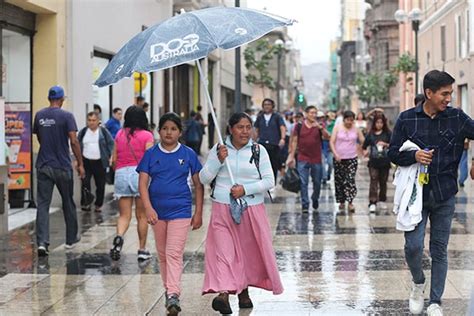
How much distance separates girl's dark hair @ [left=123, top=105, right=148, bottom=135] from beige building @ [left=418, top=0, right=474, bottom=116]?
63.8ft

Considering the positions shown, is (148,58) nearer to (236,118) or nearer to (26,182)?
(236,118)

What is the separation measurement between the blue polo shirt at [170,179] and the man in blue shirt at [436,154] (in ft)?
5.89

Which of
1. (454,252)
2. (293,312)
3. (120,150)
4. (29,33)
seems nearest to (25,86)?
(29,33)

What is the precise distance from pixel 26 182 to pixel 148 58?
857 centimetres

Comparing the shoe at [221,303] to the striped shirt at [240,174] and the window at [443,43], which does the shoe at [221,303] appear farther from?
the window at [443,43]

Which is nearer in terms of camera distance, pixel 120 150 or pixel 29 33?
pixel 120 150

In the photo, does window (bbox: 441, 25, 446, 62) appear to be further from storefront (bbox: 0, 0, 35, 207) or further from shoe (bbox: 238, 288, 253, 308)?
shoe (bbox: 238, 288, 253, 308)

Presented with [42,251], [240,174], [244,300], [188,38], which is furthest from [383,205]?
[188,38]

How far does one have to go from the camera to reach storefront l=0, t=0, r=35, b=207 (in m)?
15.2

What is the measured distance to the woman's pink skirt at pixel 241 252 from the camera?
7539 millimetres

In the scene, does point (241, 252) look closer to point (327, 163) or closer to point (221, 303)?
point (221, 303)

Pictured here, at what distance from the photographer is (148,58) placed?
7.35 metres

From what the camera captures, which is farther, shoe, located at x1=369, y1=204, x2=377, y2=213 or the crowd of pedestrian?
shoe, located at x1=369, y1=204, x2=377, y2=213

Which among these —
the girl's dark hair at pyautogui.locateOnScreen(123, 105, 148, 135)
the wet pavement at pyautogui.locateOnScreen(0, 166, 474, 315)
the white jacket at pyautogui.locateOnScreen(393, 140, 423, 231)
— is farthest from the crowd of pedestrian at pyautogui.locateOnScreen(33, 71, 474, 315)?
the girl's dark hair at pyautogui.locateOnScreen(123, 105, 148, 135)
